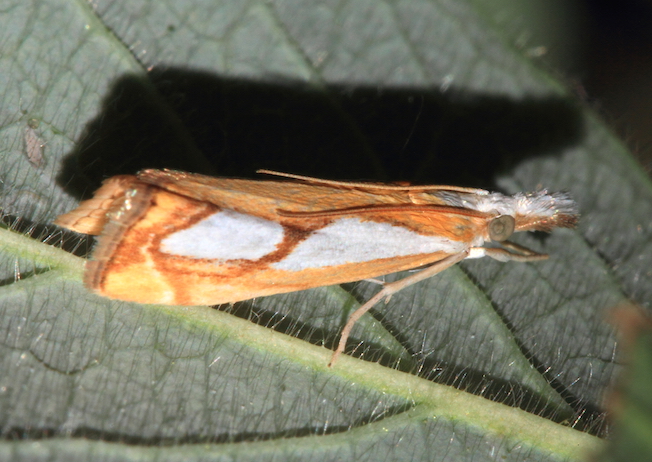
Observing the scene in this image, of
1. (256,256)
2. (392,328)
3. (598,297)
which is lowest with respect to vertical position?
(598,297)

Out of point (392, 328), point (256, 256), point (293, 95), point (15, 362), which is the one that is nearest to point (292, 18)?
point (293, 95)

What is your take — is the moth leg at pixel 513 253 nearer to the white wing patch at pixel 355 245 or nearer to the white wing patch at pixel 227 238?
the white wing patch at pixel 355 245

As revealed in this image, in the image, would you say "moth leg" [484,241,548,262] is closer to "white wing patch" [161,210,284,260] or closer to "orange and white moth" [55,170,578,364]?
"orange and white moth" [55,170,578,364]

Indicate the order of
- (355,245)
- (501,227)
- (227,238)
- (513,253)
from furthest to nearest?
(513,253), (501,227), (355,245), (227,238)

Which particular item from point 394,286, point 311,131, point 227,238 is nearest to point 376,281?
point 394,286

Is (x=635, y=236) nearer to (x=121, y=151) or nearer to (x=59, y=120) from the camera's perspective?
(x=121, y=151)

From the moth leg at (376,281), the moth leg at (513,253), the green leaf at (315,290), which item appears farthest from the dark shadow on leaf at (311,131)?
the moth leg at (376,281)

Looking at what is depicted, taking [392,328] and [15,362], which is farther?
[392,328]

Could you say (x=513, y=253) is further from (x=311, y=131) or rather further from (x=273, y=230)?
(x=273, y=230)
